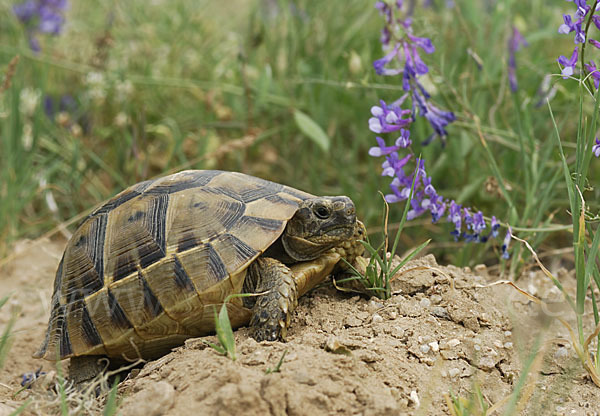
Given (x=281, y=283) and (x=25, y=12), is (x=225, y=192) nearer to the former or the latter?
(x=281, y=283)

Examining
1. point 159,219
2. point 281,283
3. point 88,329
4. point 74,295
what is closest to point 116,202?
point 159,219

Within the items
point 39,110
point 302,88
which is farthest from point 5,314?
point 302,88

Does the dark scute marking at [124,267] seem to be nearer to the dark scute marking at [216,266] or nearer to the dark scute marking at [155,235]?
the dark scute marking at [155,235]

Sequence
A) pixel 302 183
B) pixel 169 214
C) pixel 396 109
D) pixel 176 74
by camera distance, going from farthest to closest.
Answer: pixel 176 74
pixel 302 183
pixel 396 109
pixel 169 214

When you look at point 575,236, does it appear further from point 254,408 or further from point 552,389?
point 254,408

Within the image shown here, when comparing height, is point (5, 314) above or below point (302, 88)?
below

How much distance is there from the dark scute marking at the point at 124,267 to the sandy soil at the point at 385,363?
342 mm

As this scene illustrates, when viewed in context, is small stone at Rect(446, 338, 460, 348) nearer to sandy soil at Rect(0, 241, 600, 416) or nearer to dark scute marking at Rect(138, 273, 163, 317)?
sandy soil at Rect(0, 241, 600, 416)

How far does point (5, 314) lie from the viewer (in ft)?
11.5

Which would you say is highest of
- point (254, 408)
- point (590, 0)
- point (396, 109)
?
point (590, 0)

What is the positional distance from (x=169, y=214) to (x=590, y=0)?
2.38 m

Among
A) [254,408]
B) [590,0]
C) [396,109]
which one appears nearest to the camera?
[254,408]

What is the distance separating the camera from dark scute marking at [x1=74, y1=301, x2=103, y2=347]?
247 centimetres

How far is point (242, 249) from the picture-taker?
2.31m
